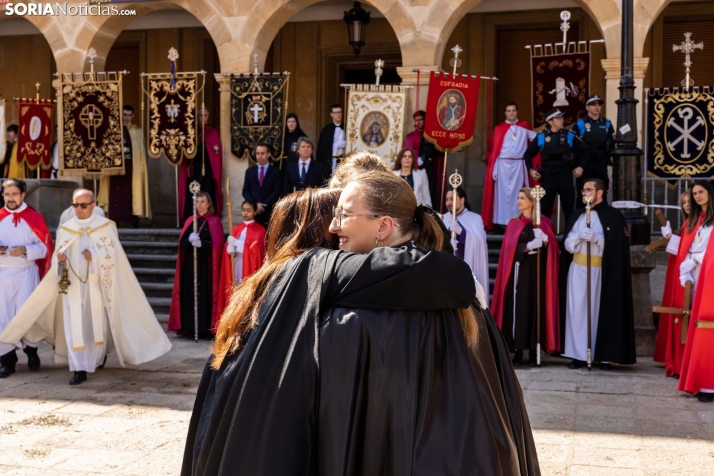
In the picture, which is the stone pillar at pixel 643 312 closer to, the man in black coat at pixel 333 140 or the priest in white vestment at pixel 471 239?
the priest in white vestment at pixel 471 239

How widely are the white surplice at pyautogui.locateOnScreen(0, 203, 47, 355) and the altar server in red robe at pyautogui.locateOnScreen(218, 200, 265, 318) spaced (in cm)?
212

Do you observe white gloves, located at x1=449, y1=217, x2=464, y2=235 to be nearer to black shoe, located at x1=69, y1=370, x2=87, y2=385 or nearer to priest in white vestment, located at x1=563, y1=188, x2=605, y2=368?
priest in white vestment, located at x1=563, y1=188, x2=605, y2=368

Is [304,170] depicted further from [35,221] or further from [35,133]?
[35,133]

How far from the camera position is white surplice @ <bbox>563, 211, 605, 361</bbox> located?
27.0 feet

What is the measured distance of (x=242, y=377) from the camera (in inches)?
93.3

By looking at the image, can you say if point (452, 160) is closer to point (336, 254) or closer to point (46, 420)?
point (46, 420)

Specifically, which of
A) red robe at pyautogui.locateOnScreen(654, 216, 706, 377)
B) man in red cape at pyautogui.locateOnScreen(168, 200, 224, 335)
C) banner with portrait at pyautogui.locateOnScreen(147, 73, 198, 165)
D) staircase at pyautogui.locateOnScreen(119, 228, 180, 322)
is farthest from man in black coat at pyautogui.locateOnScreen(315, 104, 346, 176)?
red robe at pyautogui.locateOnScreen(654, 216, 706, 377)

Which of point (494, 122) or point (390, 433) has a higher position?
point (494, 122)

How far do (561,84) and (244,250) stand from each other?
4.37 m

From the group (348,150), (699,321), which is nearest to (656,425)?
(699,321)

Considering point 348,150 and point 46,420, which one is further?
point 348,150

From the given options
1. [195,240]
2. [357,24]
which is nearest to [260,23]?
[357,24]

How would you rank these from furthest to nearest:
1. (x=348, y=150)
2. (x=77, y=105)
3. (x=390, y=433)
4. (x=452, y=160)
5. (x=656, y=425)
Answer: (x=452, y=160), (x=77, y=105), (x=348, y=150), (x=656, y=425), (x=390, y=433)

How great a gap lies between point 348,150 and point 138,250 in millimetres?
3394
